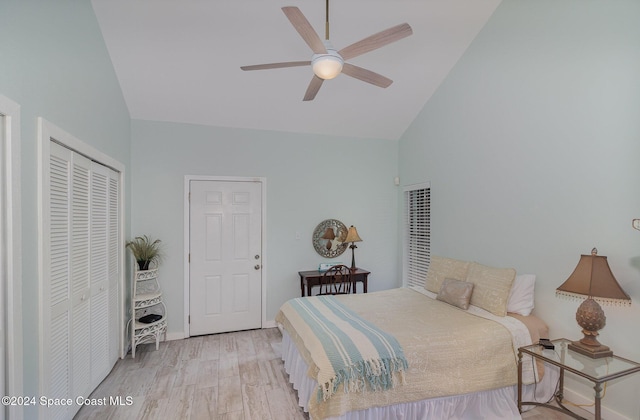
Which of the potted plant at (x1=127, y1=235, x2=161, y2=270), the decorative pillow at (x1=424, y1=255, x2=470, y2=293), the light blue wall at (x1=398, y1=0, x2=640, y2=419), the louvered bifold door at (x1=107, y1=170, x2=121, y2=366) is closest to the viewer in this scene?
the light blue wall at (x1=398, y1=0, x2=640, y2=419)

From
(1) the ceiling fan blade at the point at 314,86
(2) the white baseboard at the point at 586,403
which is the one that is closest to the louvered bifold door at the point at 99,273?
(1) the ceiling fan blade at the point at 314,86

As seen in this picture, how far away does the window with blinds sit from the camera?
4278 millimetres

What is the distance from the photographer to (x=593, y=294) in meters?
2.00

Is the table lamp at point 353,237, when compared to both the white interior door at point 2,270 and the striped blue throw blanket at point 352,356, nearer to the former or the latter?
the striped blue throw blanket at point 352,356

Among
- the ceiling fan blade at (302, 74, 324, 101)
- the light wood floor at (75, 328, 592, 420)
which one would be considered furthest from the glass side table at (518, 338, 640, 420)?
the ceiling fan blade at (302, 74, 324, 101)

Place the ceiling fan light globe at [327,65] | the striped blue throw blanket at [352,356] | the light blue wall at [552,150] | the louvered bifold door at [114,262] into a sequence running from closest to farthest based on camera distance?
the striped blue throw blanket at [352,356], the ceiling fan light globe at [327,65], the light blue wall at [552,150], the louvered bifold door at [114,262]

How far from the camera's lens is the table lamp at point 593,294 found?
1973 mm

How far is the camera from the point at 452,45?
Result: 336 cm

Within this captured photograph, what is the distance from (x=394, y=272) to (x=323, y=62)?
141 inches

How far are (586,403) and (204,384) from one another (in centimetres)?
308

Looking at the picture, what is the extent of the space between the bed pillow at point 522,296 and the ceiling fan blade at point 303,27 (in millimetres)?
2520

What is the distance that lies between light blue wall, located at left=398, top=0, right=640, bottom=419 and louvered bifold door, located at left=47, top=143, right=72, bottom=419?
3.68m

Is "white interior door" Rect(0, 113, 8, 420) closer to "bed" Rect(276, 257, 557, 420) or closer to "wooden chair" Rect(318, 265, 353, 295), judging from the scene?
"bed" Rect(276, 257, 557, 420)

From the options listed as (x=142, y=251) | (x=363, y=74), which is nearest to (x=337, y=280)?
(x=142, y=251)
